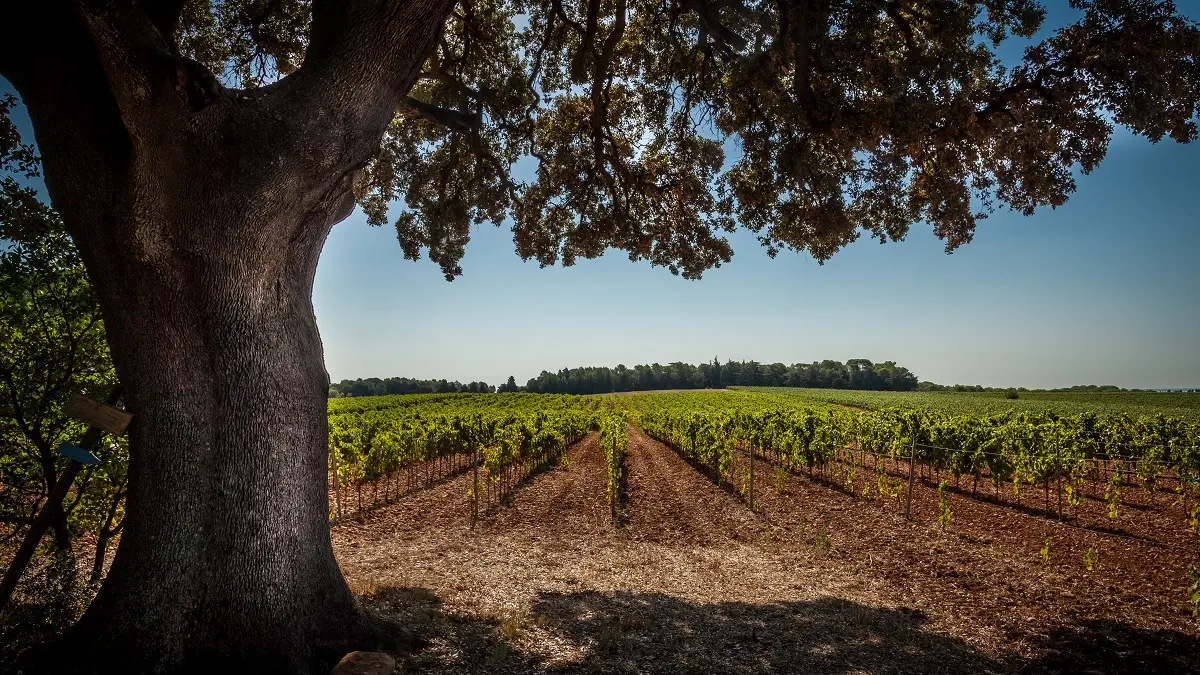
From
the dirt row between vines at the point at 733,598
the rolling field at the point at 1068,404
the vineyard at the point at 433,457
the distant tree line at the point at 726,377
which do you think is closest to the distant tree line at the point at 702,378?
the distant tree line at the point at 726,377

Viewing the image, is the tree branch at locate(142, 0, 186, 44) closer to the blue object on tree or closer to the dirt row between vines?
the blue object on tree

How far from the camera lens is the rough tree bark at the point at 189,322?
344 centimetres

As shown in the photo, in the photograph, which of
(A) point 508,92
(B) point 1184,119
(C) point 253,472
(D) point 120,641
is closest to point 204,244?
(C) point 253,472

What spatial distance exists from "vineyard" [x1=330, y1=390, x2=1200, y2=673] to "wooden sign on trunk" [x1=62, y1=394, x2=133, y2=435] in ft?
9.82

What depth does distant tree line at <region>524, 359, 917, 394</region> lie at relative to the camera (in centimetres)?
11394

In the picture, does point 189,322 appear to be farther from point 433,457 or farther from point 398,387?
point 398,387

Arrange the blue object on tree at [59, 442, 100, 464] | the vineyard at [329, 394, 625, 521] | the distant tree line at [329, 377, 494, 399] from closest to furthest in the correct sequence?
the blue object on tree at [59, 442, 100, 464], the vineyard at [329, 394, 625, 521], the distant tree line at [329, 377, 494, 399]

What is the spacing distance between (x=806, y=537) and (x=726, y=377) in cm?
11912

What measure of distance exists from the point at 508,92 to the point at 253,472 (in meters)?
7.55

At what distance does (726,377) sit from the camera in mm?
126188

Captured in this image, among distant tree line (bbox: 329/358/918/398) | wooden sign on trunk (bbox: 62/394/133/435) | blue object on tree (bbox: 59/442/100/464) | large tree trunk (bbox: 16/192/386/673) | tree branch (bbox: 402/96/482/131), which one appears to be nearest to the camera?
blue object on tree (bbox: 59/442/100/464)

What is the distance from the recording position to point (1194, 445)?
1542 centimetres

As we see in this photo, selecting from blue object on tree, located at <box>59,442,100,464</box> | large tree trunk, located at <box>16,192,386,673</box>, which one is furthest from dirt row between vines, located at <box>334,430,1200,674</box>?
A: blue object on tree, located at <box>59,442,100,464</box>

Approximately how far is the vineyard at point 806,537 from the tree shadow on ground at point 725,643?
0.05 meters
